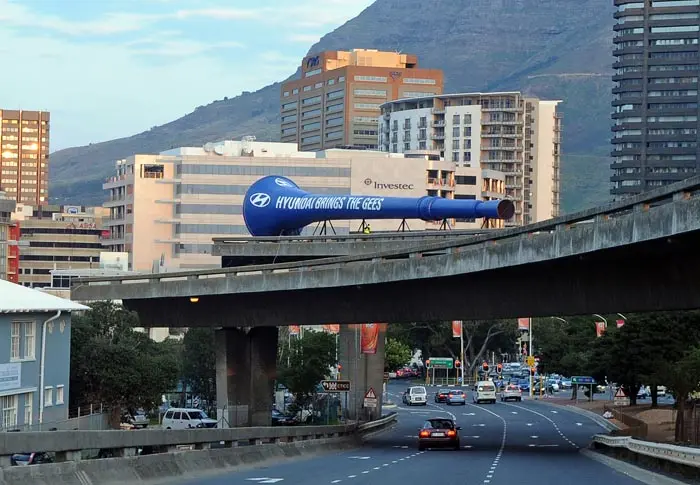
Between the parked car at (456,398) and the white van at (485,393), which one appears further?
the white van at (485,393)

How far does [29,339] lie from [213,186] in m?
132

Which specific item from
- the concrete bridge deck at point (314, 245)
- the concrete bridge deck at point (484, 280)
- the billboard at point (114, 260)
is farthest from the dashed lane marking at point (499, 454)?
the billboard at point (114, 260)

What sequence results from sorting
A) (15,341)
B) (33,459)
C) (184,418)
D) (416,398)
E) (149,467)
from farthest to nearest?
1. (416,398)
2. (184,418)
3. (15,341)
4. (33,459)
5. (149,467)

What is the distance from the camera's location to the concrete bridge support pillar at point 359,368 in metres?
73.1

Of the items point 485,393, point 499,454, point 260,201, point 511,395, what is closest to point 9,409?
point 499,454

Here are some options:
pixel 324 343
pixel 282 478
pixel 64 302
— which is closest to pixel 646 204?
pixel 282 478

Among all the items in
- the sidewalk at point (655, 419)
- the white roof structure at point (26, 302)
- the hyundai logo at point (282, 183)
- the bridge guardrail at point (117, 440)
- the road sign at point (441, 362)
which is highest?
the hyundai logo at point (282, 183)

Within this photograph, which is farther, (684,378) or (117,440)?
(684,378)

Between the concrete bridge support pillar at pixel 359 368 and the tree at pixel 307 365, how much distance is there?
12.5 metres

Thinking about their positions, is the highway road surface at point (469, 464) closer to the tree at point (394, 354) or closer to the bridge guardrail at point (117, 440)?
the bridge guardrail at point (117, 440)

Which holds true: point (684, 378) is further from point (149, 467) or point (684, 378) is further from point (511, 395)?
point (511, 395)

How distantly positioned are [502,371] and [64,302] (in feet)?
436

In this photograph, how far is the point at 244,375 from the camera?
58750 mm

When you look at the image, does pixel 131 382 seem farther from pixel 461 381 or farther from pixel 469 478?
pixel 461 381
